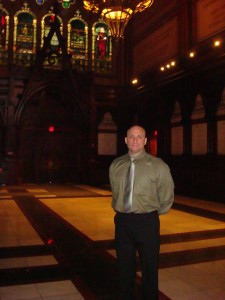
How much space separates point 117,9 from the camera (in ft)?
23.5

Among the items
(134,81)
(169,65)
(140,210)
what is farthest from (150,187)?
(134,81)

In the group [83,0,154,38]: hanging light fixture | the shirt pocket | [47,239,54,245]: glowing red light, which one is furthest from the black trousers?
[83,0,154,38]: hanging light fixture

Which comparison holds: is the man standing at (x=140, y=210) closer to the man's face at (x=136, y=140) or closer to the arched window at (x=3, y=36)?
the man's face at (x=136, y=140)

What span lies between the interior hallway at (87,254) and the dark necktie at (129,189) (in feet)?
3.41

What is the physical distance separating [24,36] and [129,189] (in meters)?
13.6

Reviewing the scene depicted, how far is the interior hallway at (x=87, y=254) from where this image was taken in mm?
3076

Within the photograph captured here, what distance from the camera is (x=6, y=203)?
8445mm

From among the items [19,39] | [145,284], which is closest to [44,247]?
[145,284]

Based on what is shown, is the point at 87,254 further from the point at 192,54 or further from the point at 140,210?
the point at 192,54

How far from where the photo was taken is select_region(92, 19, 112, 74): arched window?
15148 millimetres

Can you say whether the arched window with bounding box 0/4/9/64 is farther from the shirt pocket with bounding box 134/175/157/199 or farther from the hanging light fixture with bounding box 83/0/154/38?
the shirt pocket with bounding box 134/175/157/199

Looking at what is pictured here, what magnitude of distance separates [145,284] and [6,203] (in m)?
6.71

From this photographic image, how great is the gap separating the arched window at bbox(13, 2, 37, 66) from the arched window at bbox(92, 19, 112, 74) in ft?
8.63

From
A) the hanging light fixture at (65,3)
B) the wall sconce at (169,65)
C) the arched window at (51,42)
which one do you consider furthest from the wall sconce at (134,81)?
the hanging light fixture at (65,3)
